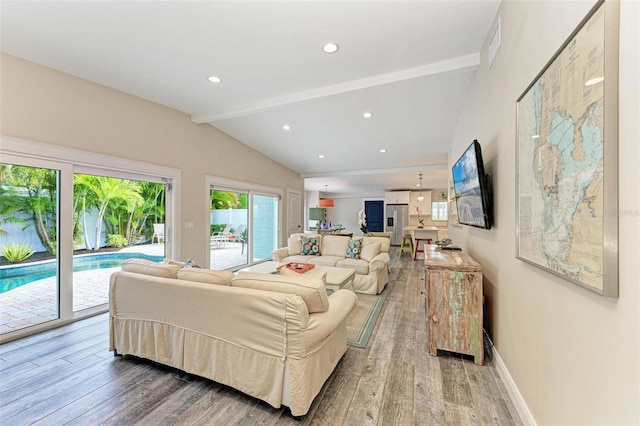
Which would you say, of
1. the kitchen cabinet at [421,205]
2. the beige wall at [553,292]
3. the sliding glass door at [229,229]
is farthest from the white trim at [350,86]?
the kitchen cabinet at [421,205]

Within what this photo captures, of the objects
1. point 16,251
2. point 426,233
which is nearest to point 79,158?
point 16,251

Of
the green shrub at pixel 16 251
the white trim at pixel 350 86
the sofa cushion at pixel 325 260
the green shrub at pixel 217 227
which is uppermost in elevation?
the white trim at pixel 350 86

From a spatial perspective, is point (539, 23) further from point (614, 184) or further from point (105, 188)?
point (105, 188)

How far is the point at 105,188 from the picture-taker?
3.42 metres

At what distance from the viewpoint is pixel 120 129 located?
3.37m

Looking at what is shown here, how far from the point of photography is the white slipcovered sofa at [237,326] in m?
1.59

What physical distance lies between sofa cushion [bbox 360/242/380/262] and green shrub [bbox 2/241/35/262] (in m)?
4.35

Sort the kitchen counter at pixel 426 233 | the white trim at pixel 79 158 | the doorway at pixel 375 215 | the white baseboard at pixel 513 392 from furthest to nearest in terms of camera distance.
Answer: the doorway at pixel 375 215 → the kitchen counter at pixel 426 233 → the white trim at pixel 79 158 → the white baseboard at pixel 513 392

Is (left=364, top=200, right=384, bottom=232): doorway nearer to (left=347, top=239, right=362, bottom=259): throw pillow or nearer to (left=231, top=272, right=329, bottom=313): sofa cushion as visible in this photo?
(left=347, top=239, right=362, bottom=259): throw pillow

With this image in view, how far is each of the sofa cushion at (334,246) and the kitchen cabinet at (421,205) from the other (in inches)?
230

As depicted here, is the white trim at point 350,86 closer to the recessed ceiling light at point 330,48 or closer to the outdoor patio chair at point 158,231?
the recessed ceiling light at point 330,48

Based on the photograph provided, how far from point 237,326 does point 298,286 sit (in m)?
0.51

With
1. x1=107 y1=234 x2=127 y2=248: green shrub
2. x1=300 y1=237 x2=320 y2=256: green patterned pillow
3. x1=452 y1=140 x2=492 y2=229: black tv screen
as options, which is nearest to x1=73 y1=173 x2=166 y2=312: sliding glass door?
x1=107 y1=234 x2=127 y2=248: green shrub

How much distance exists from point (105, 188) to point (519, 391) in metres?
4.80
